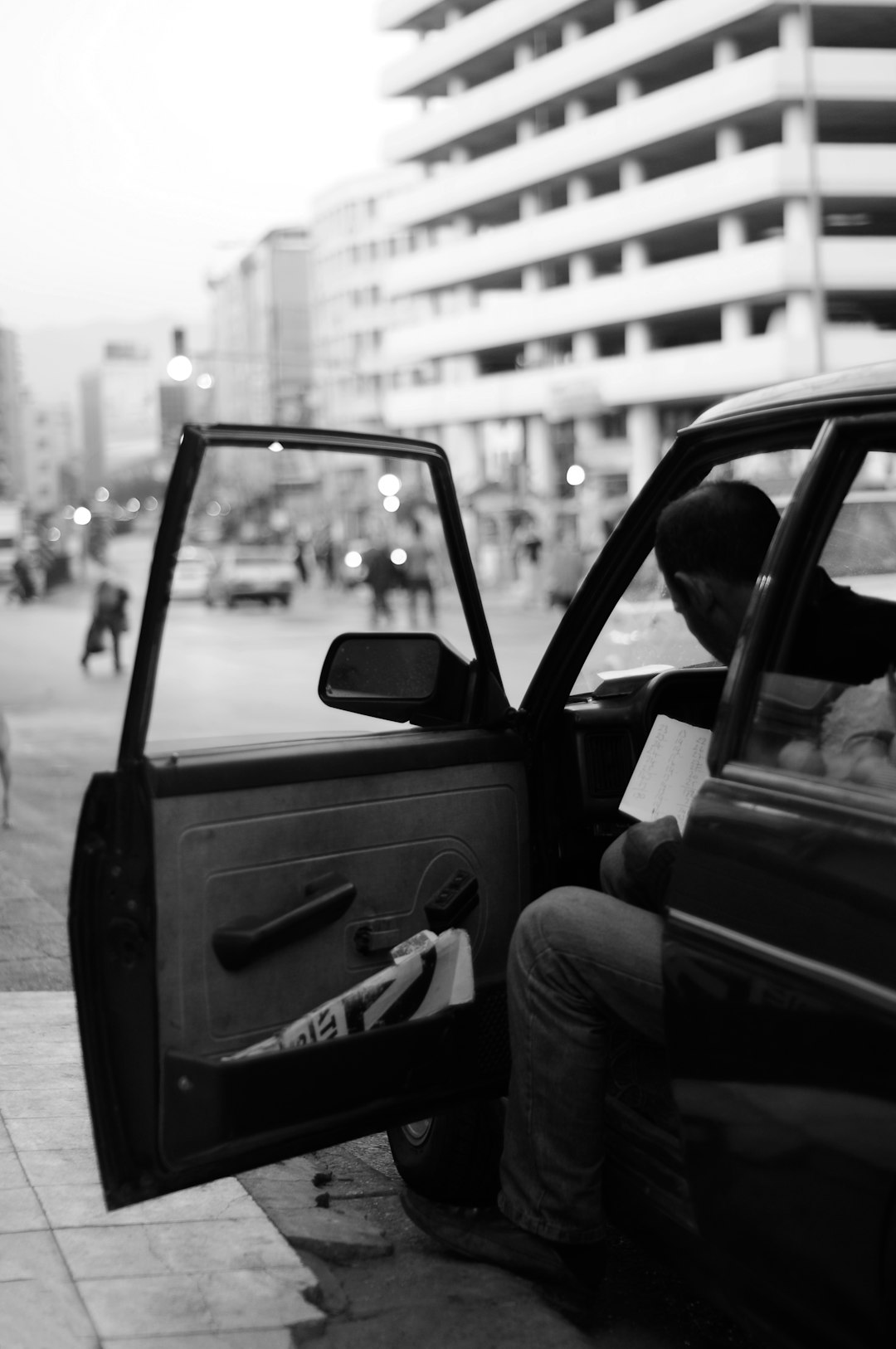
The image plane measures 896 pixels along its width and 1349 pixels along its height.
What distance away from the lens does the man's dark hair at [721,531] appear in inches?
117

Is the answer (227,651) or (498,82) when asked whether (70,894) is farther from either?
(498,82)

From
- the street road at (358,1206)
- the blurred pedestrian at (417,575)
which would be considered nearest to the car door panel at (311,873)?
the street road at (358,1206)

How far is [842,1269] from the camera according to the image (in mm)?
2250

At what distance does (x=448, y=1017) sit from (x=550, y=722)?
691 mm

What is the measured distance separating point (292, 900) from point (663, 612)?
14.2 ft

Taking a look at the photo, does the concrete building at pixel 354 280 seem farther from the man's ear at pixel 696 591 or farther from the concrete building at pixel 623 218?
the man's ear at pixel 696 591

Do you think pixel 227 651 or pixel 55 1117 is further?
pixel 227 651

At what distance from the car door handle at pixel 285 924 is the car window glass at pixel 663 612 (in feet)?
2.85

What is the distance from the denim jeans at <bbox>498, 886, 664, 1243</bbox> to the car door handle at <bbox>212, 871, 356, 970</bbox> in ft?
1.11

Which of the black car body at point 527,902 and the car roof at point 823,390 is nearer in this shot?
the black car body at point 527,902

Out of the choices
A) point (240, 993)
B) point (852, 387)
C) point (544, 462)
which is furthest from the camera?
point (544, 462)

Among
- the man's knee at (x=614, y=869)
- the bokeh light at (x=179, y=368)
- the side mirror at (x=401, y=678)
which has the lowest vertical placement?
the man's knee at (x=614, y=869)

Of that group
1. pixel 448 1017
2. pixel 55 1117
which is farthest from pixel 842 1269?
pixel 55 1117

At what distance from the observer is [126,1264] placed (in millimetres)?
3350
